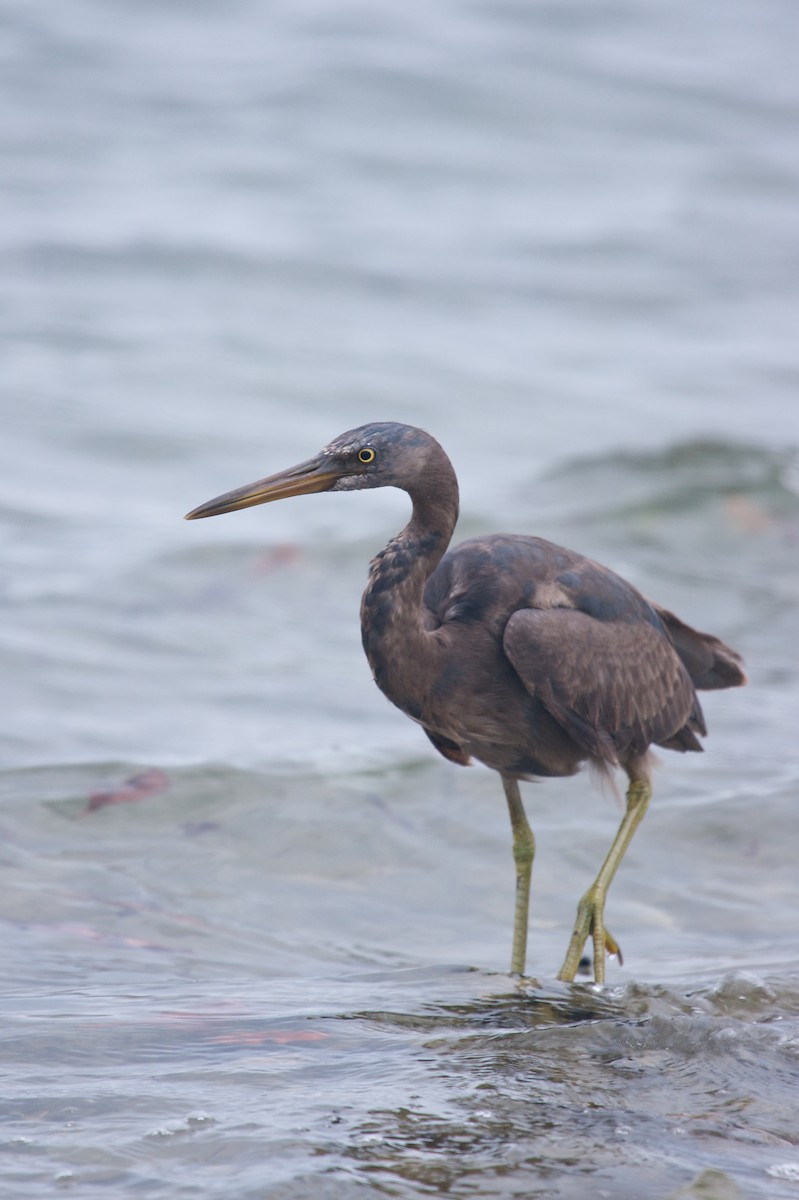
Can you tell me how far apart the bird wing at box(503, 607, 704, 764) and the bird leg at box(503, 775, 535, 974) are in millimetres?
405

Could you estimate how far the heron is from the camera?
478 centimetres

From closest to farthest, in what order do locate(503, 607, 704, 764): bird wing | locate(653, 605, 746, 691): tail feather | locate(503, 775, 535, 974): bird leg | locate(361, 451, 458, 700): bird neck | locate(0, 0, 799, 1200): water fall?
locate(0, 0, 799, 1200): water → locate(361, 451, 458, 700): bird neck → locate(503, 607, 704, 764): bird wing → locate(503, 775, 535, 974): bird leg → locate(653, 605, 746, 691): tail feather

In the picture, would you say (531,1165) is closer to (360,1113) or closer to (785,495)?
(360,1113)

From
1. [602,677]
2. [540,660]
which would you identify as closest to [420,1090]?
[540,660]

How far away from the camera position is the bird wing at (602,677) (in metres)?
4.98

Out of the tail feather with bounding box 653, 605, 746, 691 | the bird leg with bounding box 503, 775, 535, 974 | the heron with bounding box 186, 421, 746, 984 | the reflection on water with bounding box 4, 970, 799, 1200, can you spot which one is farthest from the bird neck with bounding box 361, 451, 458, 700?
the tail feather with bounding box 653, 605, 746, 691

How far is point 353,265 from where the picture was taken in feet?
55.2

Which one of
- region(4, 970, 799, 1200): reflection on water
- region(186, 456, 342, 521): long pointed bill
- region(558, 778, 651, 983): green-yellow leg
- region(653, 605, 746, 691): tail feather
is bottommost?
region(558, 778, 651, 983): green-yellow leg

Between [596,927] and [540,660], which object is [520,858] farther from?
[540,660]

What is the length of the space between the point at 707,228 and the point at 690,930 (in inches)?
557

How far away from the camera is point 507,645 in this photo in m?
4.96

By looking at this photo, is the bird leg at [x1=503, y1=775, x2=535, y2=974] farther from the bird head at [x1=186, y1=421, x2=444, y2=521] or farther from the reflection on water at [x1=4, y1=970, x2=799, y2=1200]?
the bird head at [x1=186, y1=421, x2=444, y2=521]

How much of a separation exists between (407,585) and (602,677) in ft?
2.69

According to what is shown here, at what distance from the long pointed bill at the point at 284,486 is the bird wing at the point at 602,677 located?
763 mm
